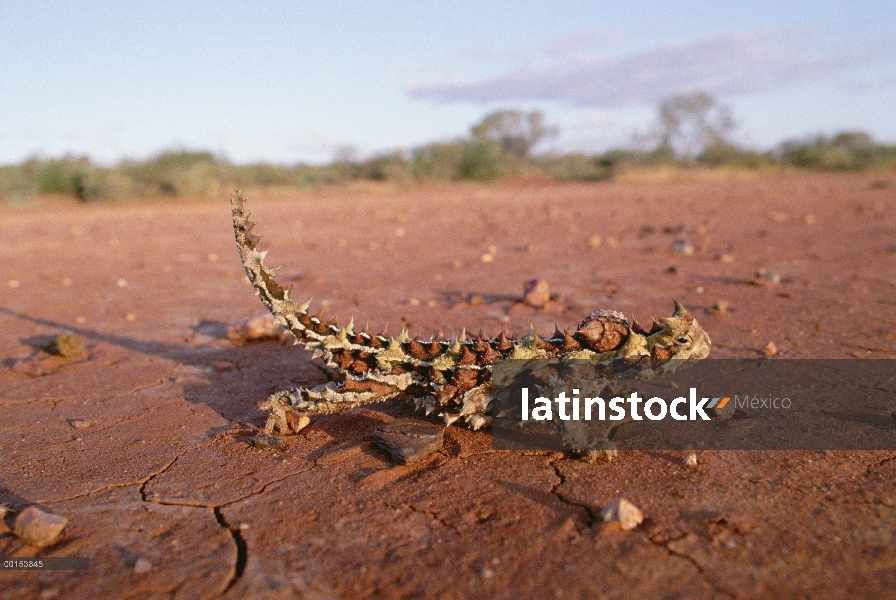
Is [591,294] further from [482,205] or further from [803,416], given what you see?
[482,205]

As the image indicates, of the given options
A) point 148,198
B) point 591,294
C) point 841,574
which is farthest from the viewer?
point 148,198

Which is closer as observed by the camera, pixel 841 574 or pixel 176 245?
pixel 841 574

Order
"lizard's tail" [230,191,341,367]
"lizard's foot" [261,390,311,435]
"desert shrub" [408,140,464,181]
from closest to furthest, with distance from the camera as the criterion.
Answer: "lizard's tail" [230,191,341,367] → "lizard's foot" [261,390,311,435] → "desert shrub" [408,140,464,181]

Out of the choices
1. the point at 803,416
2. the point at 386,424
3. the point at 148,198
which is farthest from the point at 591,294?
the point at 148,198

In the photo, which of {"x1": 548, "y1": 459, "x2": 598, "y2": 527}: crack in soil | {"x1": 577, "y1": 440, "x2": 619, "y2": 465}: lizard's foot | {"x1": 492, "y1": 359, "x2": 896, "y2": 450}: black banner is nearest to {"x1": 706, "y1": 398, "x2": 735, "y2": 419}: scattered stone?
{"x1": 492, "y1": 359, "x2": 896, "y2": 450}: black banner

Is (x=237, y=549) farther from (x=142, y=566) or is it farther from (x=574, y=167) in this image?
(x=574, y=167)

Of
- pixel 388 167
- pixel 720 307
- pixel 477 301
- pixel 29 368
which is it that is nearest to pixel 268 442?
pixel 29 368

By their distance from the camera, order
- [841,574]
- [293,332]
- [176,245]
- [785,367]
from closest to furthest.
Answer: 1. [841,574]
2. [293,332]
3. [785,367]
4. [176,245]

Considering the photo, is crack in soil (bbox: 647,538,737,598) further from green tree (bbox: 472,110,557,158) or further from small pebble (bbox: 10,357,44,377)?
green tree (bbox: 472,110,557,158)
